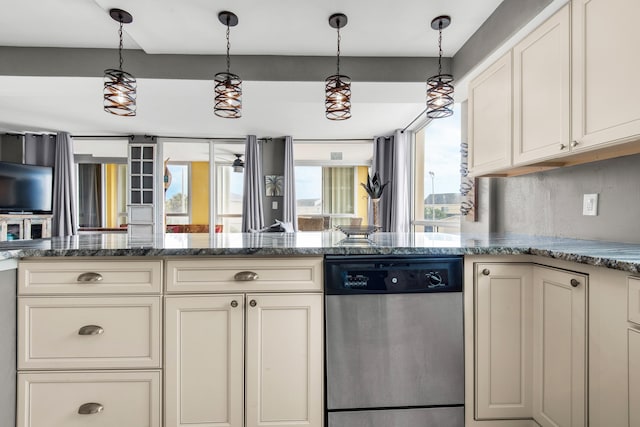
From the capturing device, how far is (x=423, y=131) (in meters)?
5.14

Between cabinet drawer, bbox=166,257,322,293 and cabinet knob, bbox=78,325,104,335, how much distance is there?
335 millimetres

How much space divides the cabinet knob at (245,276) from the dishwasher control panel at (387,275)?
1.05 feet

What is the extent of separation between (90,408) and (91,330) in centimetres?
33

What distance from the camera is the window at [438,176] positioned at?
377cm

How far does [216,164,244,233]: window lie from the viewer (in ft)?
24.9

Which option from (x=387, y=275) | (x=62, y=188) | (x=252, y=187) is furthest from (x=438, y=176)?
(x=62, y=188)

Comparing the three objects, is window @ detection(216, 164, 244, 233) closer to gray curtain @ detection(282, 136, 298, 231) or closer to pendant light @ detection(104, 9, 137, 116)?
gray curtain @ detection(282, 136, 298, 231)

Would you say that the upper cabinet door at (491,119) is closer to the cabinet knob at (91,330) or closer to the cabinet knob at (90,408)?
the cabinet knob at (91,330)

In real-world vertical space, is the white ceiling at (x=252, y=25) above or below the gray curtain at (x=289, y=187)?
above

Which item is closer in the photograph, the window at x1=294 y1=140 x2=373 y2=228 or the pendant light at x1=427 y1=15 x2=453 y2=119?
the pendant light at x1=427 y1=15 x2=453 y2=119

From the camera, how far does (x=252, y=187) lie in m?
6.15

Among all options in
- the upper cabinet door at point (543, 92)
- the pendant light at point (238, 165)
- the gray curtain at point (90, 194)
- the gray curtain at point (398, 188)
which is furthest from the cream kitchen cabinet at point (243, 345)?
the gray curtain at point (90, 194)

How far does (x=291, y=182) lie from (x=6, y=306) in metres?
4.96

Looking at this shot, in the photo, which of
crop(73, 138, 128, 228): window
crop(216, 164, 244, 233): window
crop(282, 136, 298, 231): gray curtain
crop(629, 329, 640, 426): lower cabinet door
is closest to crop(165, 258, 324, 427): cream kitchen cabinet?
crop(629, 329, 640, 426): lower cabinet door
